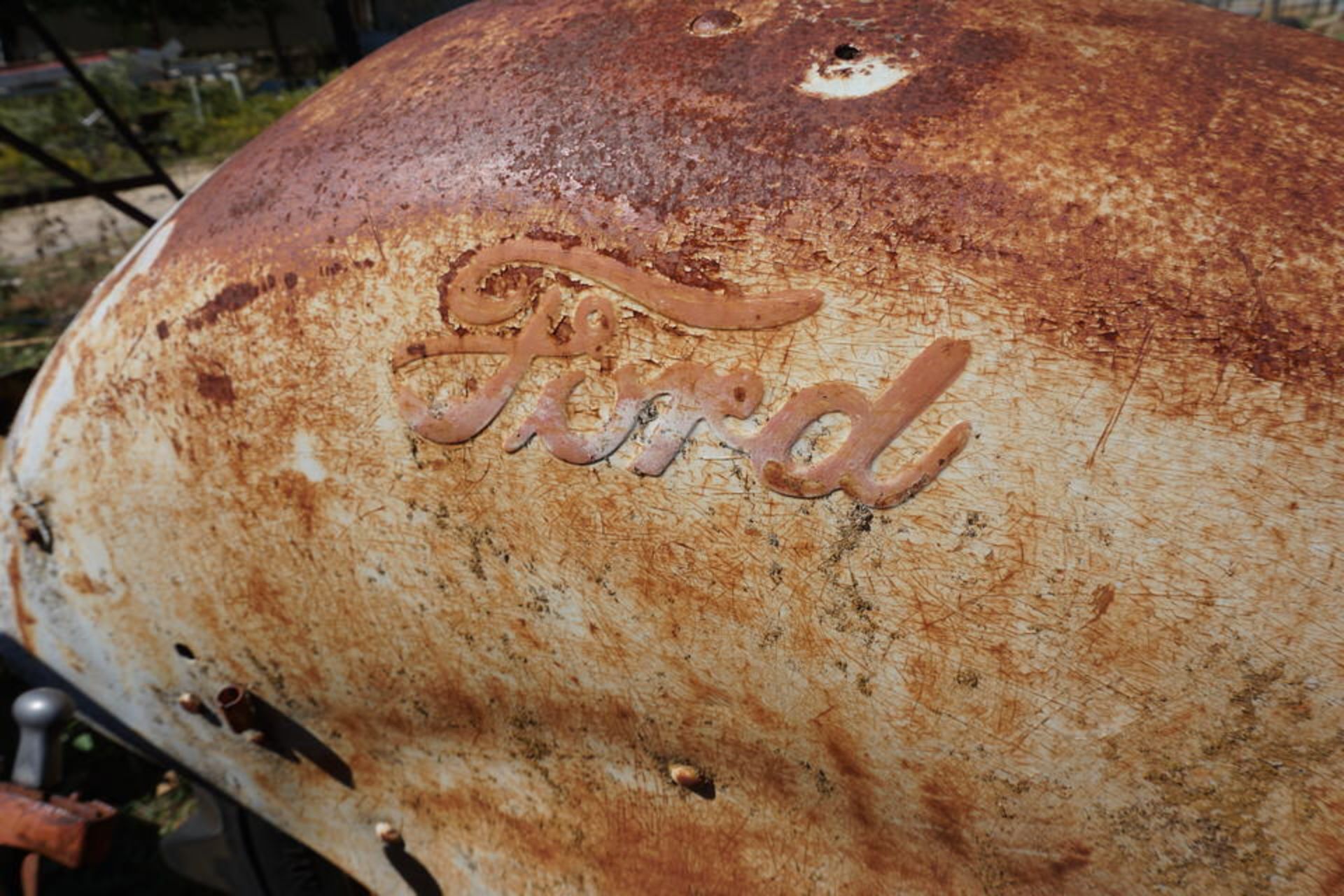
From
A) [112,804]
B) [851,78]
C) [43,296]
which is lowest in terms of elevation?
[43,296]

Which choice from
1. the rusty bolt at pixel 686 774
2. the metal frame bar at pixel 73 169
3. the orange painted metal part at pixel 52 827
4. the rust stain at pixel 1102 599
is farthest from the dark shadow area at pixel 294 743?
the metal frame bar at pixel 73 169

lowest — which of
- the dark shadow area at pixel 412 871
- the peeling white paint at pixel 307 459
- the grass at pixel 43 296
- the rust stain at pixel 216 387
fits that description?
the grass at pixel 43 296

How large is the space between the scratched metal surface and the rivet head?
13 mm

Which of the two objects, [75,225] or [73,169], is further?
[75,225]

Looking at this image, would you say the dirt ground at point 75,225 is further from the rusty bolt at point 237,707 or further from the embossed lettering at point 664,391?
the embossed lettering at point 664,391

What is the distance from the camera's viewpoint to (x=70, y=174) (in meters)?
2.86

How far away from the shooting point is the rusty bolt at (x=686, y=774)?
4.13 feet

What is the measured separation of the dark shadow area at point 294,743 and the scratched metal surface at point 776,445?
70 mm

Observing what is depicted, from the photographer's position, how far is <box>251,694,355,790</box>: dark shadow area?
147cm

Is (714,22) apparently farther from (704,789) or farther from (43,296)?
(43,296)

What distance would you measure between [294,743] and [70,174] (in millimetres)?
2130

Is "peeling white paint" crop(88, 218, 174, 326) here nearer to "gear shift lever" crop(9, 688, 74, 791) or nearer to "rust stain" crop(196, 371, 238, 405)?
"rust stain" crop(196, 371, 238, 405)

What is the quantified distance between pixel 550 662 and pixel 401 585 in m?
0.21

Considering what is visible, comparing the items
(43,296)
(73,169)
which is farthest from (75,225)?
(73,169)
